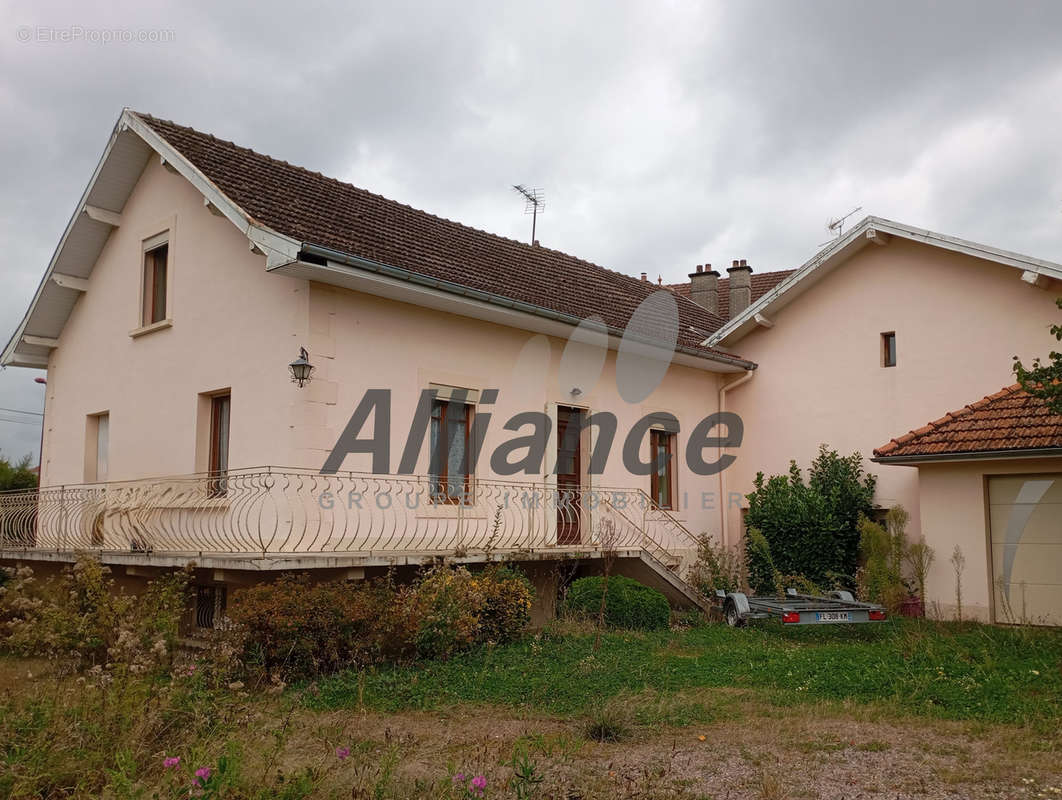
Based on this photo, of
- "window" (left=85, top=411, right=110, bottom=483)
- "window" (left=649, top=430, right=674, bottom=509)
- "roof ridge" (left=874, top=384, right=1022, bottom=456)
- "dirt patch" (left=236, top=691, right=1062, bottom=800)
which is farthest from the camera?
"window" (left=649, top=430, right=674, bottom=509)

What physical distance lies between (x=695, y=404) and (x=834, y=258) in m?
3.43

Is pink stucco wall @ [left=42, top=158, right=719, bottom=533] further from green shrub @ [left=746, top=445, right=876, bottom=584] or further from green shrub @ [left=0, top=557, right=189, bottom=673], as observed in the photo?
green shrub @ [left=0, top=557, right=189, bottom=673]

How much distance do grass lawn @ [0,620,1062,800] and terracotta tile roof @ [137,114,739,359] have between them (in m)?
5.20

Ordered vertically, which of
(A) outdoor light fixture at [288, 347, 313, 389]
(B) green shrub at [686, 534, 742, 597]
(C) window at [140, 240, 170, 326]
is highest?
(C) window at [140, 240, 170, 326]

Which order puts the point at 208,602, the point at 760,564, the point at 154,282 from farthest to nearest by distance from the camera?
1. the point at 760,564
2. the point at 154,282
3. the point at 208,602

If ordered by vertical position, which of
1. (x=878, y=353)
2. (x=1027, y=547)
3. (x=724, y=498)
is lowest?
(x=1027, y=547)

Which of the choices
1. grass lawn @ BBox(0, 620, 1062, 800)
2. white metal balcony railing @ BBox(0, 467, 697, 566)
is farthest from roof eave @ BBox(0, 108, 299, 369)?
grass lawn @ BBox(0, 620, 1062, 800)

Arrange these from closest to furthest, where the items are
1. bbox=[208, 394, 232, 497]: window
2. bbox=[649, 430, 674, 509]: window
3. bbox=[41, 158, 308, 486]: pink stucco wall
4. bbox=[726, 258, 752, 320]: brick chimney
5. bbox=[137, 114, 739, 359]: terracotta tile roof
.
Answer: bbox=[41, 158, 308, 486]: pink stucco wall → bbox=[137, 114, 739, 359]: terracotta tile roof → bbox=[208, 394, 232, 497]: window → bbox=[649, 430, 674, 509]: window → bbox=[726, 258, 752, 320]: brick chimney

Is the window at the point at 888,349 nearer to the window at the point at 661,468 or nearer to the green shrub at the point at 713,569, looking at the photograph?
the window at the point at 661,468

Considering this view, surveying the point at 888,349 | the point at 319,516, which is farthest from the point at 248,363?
the point at 888,349

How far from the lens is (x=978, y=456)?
11.5 meters

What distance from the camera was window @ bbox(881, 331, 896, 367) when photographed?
1441cm

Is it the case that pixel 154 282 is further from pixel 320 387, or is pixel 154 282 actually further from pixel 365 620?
pixel 365 620

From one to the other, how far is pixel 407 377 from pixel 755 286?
14089 millimetres
